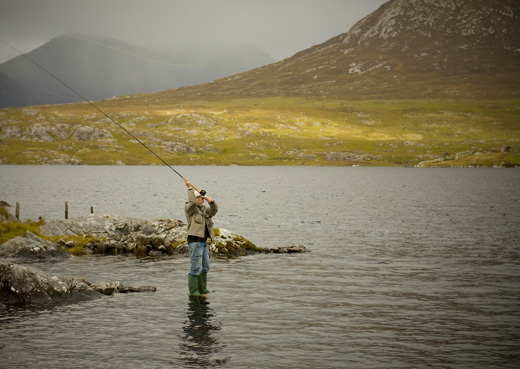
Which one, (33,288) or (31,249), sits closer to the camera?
(33,288)

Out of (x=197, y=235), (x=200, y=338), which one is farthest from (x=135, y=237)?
(x=200, y=338)

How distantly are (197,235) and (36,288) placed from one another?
6.17 m

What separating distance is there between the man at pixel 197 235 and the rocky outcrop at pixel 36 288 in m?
3.78

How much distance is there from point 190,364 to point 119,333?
3.52m

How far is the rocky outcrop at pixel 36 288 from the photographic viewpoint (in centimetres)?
1902

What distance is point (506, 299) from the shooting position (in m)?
20.6

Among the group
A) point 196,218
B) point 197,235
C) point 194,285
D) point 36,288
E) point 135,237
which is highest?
point 196,218

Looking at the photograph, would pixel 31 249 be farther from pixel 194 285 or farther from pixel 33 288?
pixel 194 285

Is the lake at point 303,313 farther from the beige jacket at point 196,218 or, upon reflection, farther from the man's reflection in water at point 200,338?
the beige jacket at point 196,218

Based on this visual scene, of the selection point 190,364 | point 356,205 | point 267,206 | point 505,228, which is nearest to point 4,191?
point 267,206

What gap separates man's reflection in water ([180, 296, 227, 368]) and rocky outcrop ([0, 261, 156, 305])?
14.3 feet

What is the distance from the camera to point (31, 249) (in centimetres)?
3000

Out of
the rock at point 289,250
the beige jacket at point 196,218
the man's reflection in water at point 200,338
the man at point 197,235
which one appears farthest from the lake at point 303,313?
the beige jacket at point 196,218

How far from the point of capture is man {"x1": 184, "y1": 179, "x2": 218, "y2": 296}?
2089 centimetres
